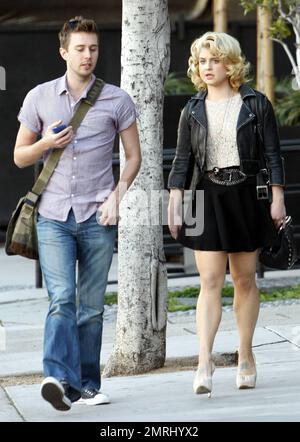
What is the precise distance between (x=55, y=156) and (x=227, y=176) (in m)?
0.99

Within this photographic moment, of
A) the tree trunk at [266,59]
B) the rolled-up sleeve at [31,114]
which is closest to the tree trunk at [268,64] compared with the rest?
the tree trunk at [266,59]

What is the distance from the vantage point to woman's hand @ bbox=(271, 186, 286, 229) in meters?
7.00

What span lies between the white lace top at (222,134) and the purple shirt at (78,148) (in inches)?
22.7

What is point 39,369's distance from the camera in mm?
8242

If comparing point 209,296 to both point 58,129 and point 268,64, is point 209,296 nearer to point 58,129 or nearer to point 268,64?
point 58,129

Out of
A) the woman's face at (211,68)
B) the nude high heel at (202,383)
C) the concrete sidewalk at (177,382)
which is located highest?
the woman's face at (211,68)

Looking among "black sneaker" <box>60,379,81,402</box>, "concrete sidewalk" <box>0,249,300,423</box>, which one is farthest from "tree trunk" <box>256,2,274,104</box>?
"black sneaker" <box>60,379,81,402</box>

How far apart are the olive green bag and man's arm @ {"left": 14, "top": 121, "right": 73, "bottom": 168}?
85 millimetres

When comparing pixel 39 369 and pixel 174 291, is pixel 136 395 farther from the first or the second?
pixel 174 291

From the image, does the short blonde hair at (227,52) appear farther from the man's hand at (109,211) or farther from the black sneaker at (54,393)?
Result: the black sneaker at (54,393)

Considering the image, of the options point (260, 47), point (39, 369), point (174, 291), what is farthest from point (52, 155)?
point (260, 47)

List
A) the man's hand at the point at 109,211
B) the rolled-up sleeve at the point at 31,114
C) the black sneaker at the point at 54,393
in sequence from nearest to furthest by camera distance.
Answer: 1. the black sneaker at the point at 54,393
2. the man's hand at the point at 109,211
3. the rolled-up sleeve at the point at 31,114

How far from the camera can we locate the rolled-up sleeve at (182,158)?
7070 mm

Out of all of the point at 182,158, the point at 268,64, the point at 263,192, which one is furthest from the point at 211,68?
the point at 268,64
